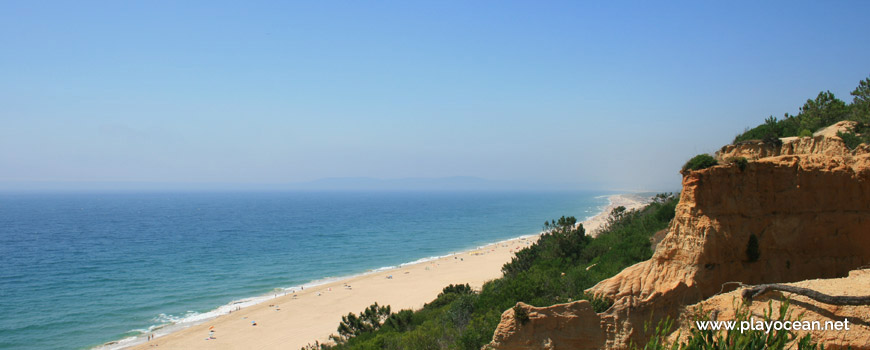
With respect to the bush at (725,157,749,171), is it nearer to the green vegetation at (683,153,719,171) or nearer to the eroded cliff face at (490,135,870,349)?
the eroded cliff face at (490,135,870,349)

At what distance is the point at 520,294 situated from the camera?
17.6 meters

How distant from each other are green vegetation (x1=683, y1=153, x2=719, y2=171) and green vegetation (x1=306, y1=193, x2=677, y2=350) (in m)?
4.83

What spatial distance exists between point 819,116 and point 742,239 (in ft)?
81.4

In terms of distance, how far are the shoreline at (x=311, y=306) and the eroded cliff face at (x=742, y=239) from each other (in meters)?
23.8

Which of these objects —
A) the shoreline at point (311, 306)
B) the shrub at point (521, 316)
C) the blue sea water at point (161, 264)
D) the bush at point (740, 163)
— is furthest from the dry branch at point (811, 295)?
the blue sea water at point (161, 264)

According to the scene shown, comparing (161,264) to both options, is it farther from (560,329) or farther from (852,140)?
(852,140)

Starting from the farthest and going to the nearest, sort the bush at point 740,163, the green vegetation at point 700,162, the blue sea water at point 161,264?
1. the blue sea water at point 161,264
2. the green vegetation at point 700,162
3. the bush at point 740,163

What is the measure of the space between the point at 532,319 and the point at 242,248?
214 feet

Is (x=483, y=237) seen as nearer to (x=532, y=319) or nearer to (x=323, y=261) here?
(x=323, y=261)

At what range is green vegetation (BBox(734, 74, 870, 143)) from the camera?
24938 mm

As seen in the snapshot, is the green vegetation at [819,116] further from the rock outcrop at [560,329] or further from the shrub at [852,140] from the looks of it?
the rock outcrop at [560,329]

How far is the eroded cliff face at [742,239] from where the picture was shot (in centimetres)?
1238

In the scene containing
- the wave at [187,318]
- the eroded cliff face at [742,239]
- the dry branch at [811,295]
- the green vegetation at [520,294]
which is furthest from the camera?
the wave at [187,318]

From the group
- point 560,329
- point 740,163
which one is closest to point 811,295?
point 740,163
